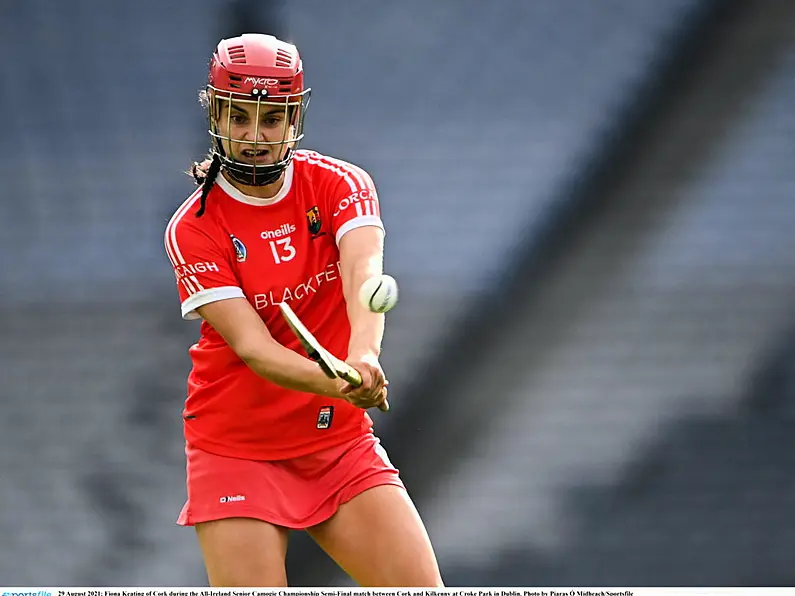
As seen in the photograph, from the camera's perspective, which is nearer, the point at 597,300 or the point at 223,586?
the point at 223,586

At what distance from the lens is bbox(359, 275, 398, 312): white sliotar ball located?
2.47 meters

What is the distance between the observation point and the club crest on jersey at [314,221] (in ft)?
9.01

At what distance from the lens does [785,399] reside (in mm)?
4266

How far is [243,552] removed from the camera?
2584 millimetres

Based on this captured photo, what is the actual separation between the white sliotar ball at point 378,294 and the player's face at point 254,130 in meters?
0.38

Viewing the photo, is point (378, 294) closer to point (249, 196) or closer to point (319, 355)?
point (319, 355)

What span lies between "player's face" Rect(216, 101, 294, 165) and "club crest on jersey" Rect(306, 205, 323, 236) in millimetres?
158

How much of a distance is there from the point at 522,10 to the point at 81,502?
235 centimetres

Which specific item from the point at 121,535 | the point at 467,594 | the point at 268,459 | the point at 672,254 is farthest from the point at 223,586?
the point at 672,254

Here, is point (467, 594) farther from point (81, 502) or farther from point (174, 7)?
point (174, 7)

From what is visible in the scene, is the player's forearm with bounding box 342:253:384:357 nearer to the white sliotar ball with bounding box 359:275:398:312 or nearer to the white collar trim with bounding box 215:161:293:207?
the white sliotar ball with bounding box 359:275:398:312

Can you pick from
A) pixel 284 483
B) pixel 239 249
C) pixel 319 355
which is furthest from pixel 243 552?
pixel 239 249

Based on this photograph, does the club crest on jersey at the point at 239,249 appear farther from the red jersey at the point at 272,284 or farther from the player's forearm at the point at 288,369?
the player's forearm at the point at 288,369

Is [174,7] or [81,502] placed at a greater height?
[174,7]
